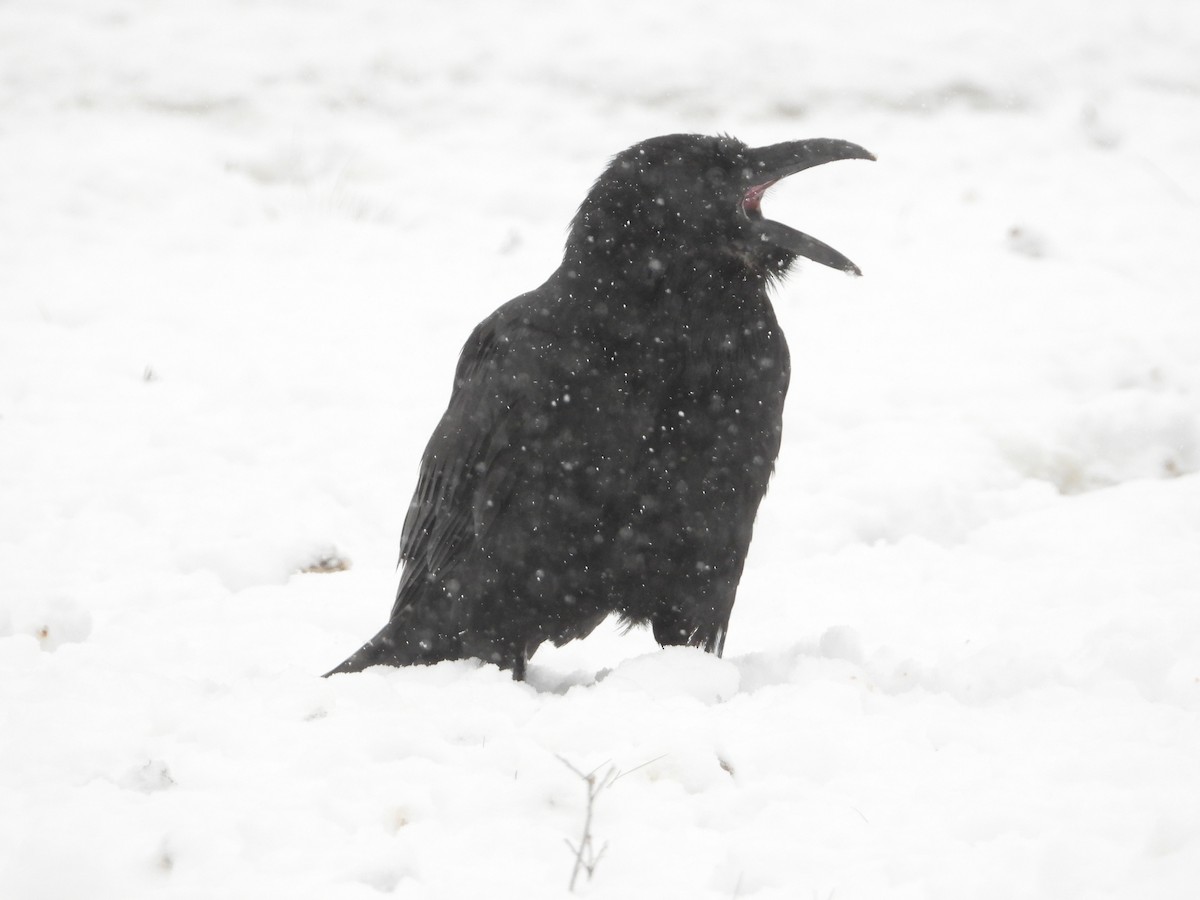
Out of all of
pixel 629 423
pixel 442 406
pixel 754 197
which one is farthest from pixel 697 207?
→ pixel 442 406

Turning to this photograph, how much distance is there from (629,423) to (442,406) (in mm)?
2613

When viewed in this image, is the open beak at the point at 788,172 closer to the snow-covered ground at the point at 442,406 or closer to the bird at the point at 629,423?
the bird at the point at 629,423

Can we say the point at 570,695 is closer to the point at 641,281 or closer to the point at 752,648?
the point at 641,281

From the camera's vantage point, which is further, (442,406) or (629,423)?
(442,406)

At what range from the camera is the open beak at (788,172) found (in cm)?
274

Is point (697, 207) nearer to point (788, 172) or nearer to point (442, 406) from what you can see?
point (788, 172)

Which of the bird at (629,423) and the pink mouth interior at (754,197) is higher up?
the pink mouth interior at (754,197)

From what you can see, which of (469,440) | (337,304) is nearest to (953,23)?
(337,304)

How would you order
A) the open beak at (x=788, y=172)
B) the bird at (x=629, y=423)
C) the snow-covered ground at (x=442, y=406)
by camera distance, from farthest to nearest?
the open beak at (x=788, y=172), the bird at (x=629, y=423), the snow-covered ground at (x=442, y=406)

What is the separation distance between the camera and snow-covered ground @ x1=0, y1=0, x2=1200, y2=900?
5.70 feet

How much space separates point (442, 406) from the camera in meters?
5.07

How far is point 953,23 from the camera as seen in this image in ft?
34.1

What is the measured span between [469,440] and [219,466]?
1.96 meters

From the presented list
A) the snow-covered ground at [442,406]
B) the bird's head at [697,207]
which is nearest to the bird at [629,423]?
the bird's head at [697,207]
